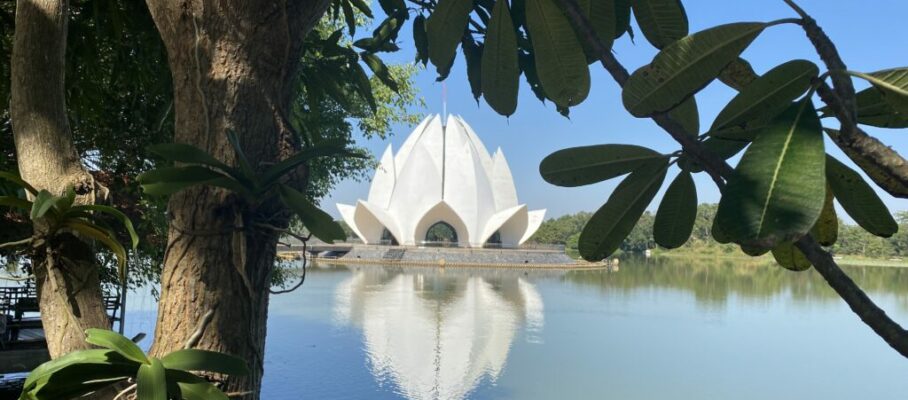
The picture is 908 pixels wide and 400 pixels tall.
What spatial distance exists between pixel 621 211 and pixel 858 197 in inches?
7.0

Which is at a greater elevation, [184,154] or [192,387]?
[184,154]

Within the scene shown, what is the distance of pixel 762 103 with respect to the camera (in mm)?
435

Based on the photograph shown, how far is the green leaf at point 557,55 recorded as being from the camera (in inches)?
21.3

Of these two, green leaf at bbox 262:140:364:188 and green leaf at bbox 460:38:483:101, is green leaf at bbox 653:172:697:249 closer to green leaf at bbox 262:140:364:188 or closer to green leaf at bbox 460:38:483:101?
green leaf at bbox 262:140:364:188

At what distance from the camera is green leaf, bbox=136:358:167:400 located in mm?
588

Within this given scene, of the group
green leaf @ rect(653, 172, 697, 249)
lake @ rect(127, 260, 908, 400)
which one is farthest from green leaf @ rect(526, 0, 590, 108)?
lake @ rect(127, 260, 908, 400)

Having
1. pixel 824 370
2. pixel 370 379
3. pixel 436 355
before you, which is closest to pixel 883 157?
pixel 370 379

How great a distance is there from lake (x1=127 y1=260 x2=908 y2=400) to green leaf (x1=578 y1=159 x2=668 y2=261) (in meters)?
5.19

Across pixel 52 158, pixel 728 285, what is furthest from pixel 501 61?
pixel 728 285

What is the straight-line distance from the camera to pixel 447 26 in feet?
2.22

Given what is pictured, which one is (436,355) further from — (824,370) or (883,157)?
(883,157)

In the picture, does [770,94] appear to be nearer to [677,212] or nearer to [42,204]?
[677,212]

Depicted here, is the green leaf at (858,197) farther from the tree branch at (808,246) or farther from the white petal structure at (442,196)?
the white petal structure at (442,196)

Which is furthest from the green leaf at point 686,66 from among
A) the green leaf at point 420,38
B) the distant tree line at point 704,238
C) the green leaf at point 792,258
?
the distant tree line at point 704,238
